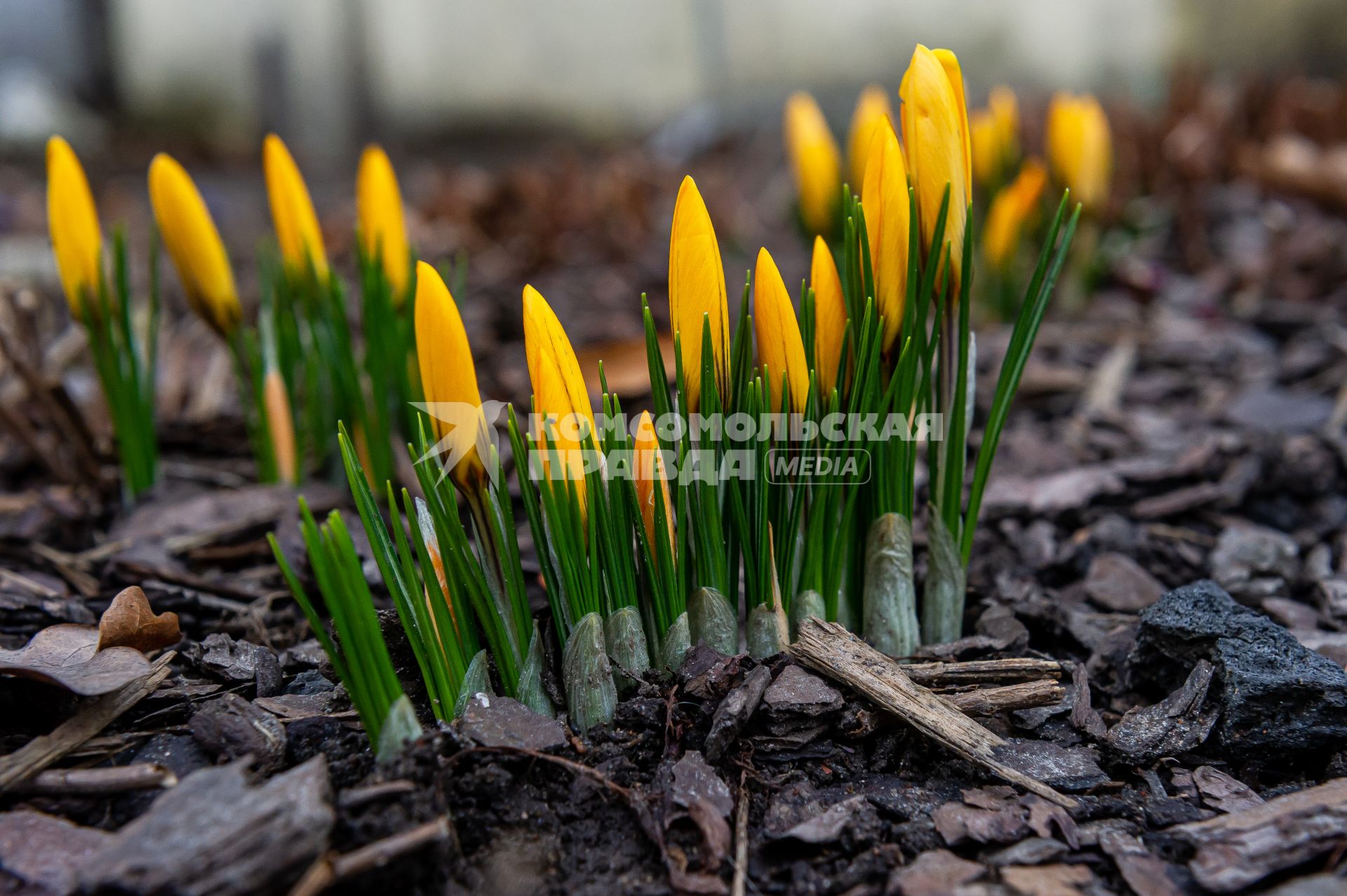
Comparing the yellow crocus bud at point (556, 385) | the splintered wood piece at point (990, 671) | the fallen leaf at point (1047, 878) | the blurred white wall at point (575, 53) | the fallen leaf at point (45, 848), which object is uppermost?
the blurred white wall at point (575, 53)

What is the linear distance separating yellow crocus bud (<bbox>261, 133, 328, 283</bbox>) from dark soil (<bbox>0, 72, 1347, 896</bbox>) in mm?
491

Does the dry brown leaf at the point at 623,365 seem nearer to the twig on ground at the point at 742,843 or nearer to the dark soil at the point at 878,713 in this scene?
the dark soil at the point at 878,713

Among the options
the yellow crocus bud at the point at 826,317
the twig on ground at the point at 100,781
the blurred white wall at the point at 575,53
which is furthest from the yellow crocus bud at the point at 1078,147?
the blurred white wall at the point at 575,53

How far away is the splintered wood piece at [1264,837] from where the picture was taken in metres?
1.08

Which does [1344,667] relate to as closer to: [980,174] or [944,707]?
[944,707]

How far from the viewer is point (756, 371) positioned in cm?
128

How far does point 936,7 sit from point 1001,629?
648cm

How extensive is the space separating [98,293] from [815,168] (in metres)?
2.08

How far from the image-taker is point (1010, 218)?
2.88m

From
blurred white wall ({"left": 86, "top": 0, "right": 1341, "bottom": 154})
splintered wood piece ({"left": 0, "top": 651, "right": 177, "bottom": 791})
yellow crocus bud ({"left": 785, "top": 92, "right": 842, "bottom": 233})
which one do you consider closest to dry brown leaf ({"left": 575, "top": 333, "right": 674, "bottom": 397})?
yellow crocus bud ({"left": 785, "top": 92, "right": 842, "bottom": 233})

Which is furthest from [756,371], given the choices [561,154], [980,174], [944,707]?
[561,154]

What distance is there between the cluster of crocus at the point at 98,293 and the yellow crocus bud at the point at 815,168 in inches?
76.4

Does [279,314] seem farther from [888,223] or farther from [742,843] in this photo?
[742,843]

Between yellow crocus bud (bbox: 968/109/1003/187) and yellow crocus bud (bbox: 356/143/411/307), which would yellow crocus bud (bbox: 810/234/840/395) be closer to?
yellow crocus bud (bbox: 356/143/411/307)
